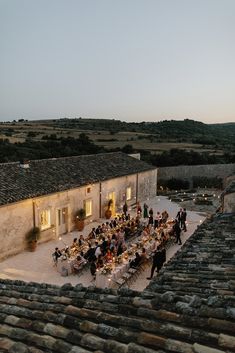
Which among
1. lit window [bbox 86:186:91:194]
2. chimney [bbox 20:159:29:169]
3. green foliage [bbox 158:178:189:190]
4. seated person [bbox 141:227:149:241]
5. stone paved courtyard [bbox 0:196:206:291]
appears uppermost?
chimney [bbox 20:159:29:169]

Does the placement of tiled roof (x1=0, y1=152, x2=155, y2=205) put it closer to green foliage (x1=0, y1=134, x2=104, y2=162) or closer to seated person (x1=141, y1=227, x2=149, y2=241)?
seated person (x1=141, y1=227, x2=149, y2=241)

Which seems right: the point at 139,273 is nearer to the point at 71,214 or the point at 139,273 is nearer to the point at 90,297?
the point at 71,214

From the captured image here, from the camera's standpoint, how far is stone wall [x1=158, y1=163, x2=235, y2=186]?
4253 cm

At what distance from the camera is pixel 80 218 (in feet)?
79.0

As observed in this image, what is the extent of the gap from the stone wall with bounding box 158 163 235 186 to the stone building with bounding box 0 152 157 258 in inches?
388

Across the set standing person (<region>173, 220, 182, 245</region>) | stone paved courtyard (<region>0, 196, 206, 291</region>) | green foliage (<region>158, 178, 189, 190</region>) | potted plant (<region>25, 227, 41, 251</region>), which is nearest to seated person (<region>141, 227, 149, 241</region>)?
stone paved courtyard (<region>0, 196, 206, 291</region>)

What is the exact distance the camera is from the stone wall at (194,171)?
42.5 m

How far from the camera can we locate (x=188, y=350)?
11.4ft

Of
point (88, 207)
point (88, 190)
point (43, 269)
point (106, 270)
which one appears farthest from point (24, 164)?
point (106, 270)

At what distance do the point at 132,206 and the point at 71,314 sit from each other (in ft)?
88.5

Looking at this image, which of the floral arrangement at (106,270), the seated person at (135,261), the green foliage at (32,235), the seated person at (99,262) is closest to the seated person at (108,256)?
the seated person at (99,262)

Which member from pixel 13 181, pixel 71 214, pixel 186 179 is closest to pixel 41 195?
pixel 13 181

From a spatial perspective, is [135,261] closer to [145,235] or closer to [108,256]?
[108,256]

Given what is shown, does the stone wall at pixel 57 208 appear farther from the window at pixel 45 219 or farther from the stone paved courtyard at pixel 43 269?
the stone paved courtyard at pixel 43 269
